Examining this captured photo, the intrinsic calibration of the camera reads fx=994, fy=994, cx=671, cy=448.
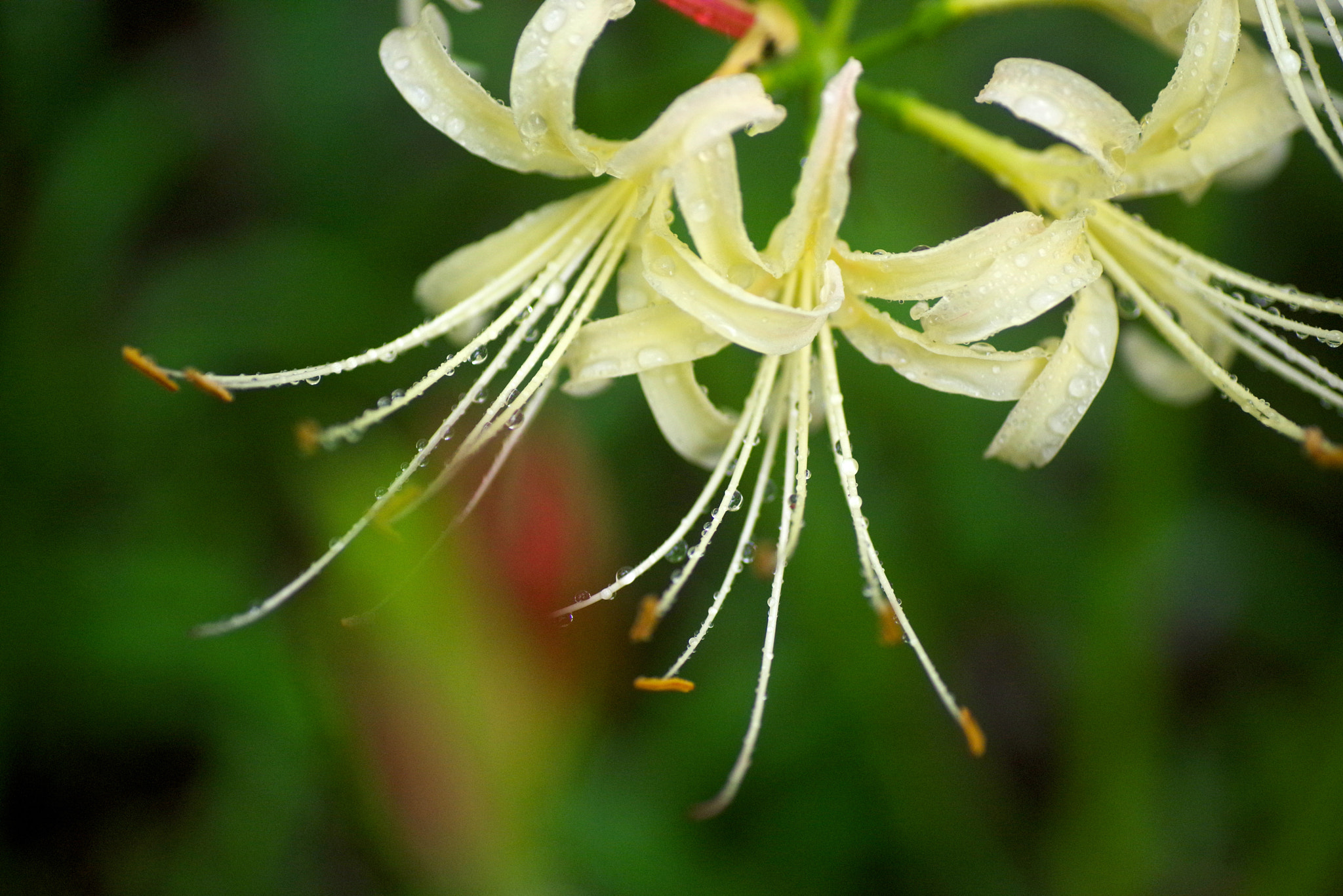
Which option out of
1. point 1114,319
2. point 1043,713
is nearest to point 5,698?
point 1114,319

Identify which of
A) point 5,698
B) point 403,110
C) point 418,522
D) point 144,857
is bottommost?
point 144,857

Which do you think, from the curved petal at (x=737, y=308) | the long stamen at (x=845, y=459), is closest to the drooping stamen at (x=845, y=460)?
the long stamen at (x=845, y=459)

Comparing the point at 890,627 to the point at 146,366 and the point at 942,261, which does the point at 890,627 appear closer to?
the point at 942,261

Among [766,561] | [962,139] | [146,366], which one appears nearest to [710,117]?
[962,139]

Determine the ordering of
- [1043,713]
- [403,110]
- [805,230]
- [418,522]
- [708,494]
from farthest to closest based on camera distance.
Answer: [1043,713] < [403,110] < [418,522] < [708,494] < [805,230]

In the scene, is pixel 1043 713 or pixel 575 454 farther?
pixel 1043 713

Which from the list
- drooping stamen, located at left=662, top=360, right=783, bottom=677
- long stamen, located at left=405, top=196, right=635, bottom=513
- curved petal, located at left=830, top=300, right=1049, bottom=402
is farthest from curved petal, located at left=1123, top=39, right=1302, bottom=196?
long stamen, located at left=405, top=196, right=635, bottom=513

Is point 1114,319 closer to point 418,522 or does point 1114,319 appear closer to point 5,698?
point 418,522
